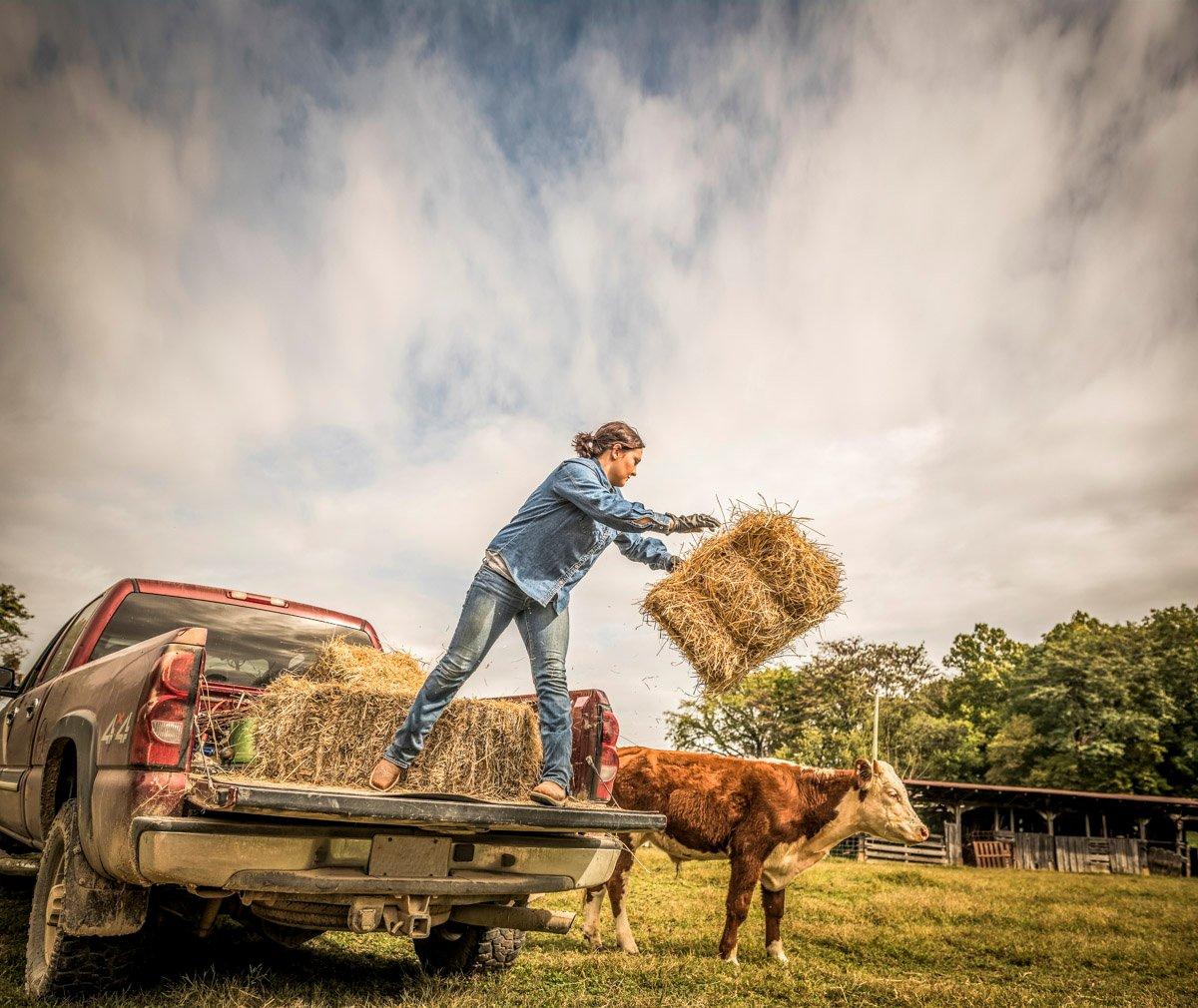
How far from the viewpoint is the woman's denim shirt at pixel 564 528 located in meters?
4.23

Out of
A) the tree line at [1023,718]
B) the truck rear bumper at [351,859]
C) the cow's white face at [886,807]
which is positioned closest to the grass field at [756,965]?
the truck rear bumper at [351,859]

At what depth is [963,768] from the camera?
47031 mm

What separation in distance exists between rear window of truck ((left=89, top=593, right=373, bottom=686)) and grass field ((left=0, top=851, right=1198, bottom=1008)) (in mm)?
1631

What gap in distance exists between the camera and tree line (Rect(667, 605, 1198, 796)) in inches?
1633

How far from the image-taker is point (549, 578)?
4.41 meters

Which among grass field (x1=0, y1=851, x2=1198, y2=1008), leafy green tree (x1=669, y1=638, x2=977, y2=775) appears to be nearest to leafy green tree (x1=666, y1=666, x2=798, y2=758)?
leafy green tree (x1=669, y1=638, x2=977, y2=775)

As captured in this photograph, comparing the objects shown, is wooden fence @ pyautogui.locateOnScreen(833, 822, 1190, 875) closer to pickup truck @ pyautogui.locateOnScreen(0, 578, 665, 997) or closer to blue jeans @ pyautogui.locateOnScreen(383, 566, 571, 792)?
blue jeans @ pyautogui.locateOnScreen(383, 566, 571, 792)

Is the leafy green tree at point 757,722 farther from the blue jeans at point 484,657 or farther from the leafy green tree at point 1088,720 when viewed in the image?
the blue jeans at point 484,657

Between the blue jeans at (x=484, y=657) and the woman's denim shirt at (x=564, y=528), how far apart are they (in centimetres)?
12

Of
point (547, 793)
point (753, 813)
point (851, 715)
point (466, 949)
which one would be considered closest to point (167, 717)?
point (547, 793)

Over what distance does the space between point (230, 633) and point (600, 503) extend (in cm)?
259

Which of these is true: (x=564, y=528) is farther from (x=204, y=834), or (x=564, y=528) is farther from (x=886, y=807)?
(x=886, y=807)

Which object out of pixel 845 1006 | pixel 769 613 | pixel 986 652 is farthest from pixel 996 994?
pixel 986 652

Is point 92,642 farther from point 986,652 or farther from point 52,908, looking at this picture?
point 986,652
